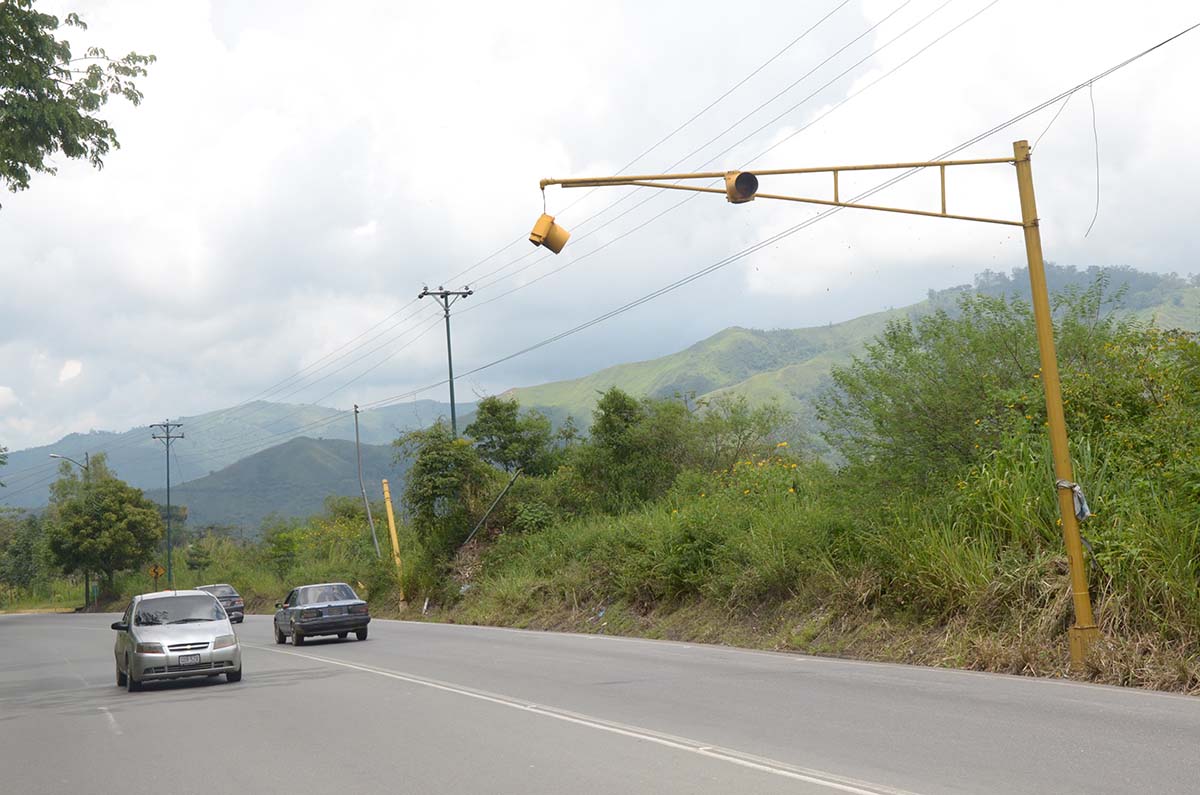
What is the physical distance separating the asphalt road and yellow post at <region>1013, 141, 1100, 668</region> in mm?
925

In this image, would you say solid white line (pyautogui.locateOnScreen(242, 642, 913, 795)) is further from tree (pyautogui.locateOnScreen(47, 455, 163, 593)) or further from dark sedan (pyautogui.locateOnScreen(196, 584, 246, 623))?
tree (pyautogui.locateOnScreen(47, 455, 163, 593))

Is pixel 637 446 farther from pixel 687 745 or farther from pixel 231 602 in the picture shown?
pixel 687 745

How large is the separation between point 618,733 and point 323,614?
1846cm

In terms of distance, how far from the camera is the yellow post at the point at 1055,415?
13125mm

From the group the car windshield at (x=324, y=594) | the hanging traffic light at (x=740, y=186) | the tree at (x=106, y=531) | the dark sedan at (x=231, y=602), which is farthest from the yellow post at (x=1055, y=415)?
the tree at (x=106, y=531)

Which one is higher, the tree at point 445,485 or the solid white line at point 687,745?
the tree at point 445,485

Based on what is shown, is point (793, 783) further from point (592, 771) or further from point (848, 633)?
point (848, 633)

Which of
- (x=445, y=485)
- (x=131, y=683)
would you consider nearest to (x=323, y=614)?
(x=131, y=683)

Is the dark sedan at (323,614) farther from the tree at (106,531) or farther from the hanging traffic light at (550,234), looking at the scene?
the tree at (106,531)

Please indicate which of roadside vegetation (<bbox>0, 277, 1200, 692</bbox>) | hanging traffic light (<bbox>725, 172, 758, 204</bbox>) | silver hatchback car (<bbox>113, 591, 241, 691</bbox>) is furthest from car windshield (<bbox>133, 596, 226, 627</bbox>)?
hanging traffic light (<bbox>725, 172, 758, 204</bbox>)

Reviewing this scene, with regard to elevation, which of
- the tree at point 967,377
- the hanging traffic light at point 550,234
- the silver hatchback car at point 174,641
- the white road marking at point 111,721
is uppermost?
the hanging traffic light at point 550,234

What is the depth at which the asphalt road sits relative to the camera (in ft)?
26.8

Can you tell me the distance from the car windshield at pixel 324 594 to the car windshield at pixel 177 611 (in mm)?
9005

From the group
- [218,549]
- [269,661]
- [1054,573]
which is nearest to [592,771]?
[1054,573]
